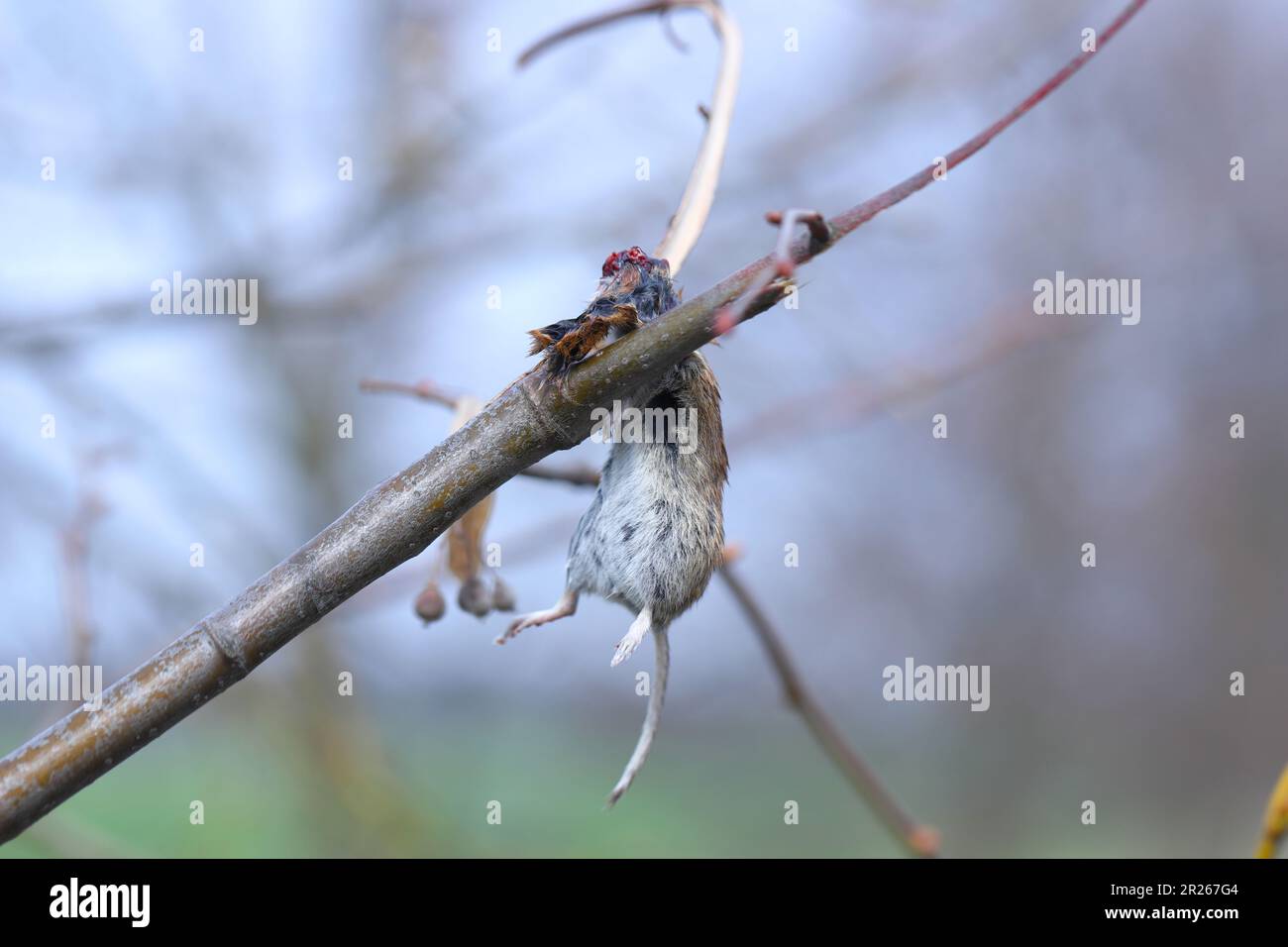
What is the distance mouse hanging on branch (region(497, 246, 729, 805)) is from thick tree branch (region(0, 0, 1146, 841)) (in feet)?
0.39

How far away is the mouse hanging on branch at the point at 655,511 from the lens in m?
1.07

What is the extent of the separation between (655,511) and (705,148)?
0.57 meters

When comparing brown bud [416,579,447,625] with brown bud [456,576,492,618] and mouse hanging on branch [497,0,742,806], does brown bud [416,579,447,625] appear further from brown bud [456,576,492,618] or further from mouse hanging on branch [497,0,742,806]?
mouse hanging on branch [497,0,742,806]

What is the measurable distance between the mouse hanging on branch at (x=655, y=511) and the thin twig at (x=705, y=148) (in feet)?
0.70

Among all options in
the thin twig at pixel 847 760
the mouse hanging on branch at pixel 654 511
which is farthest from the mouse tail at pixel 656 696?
the thin twig at pixel 847 760

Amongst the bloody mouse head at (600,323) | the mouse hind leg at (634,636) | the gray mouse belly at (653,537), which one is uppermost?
the bloody mouse head at (600,323)

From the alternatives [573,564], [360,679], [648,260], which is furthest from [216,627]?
[360,679]

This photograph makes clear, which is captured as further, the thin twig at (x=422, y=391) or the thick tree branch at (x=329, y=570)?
the thin twig at (x=422, y=391)

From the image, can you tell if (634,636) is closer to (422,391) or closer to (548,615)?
(548,615)

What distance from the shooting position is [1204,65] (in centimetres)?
751

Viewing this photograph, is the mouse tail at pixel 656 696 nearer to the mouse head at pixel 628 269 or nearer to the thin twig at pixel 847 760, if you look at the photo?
the mouse head at pixel 628 269

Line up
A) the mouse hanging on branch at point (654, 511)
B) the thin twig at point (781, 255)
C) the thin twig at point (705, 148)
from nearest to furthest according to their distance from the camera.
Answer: the thin twig at point (781, 255) < the mouse hanging on branch at point (654, 511) < the thin twig at point (705, 148)

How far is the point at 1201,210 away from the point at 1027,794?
4.55 m

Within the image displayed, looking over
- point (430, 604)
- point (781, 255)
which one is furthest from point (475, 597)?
point (781, 255)
